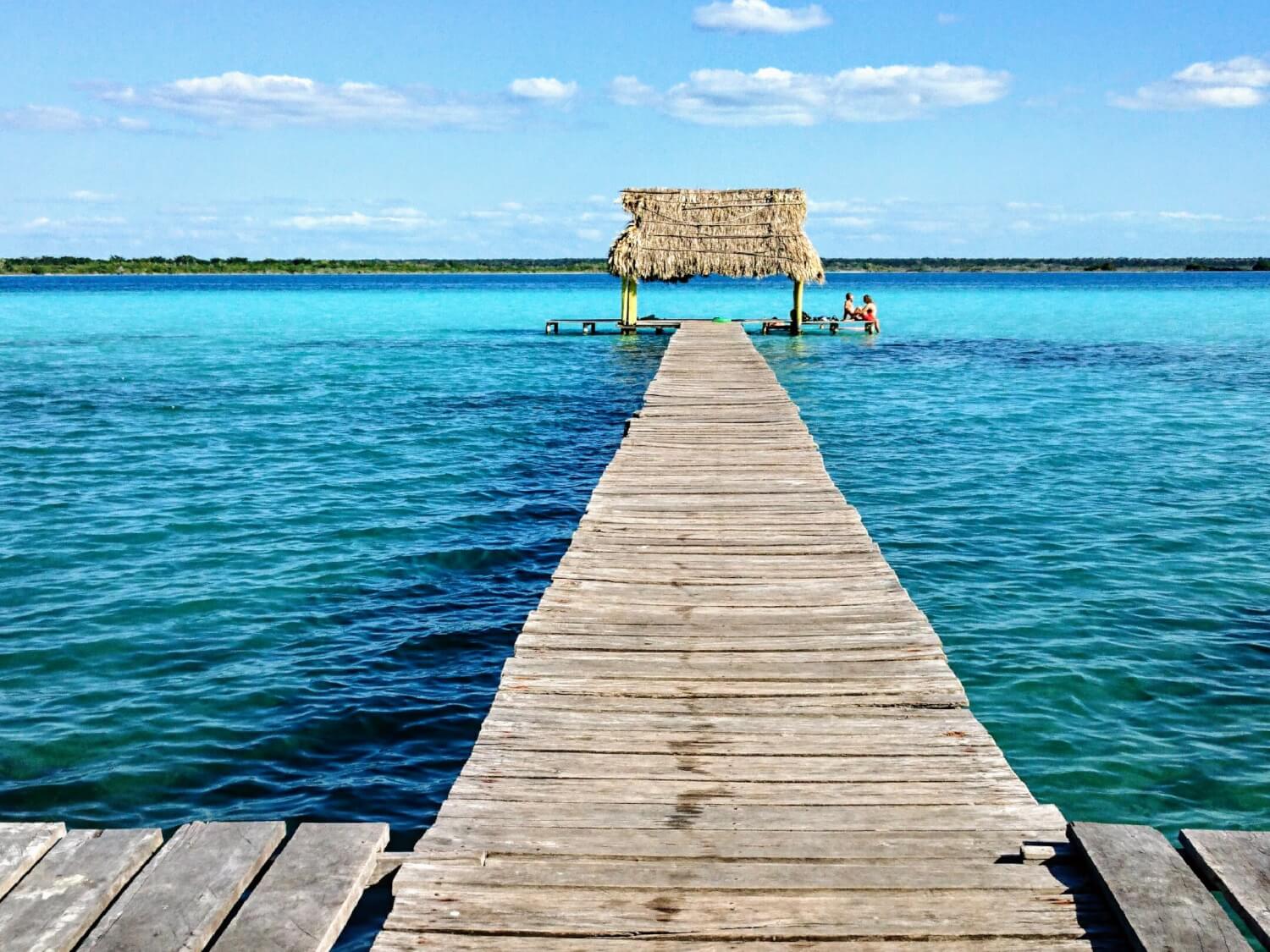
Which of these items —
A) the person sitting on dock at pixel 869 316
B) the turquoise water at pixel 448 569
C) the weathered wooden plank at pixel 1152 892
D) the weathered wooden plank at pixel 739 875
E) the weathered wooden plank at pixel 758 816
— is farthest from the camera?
the person sitting on dock at pixel 869 316

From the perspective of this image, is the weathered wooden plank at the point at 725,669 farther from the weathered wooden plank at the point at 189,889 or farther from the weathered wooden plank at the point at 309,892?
the weathered wooden plank at the point at 189,889

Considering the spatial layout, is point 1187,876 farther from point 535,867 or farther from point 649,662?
point 649,662

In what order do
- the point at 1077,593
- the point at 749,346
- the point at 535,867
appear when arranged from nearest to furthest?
the point at 535,867 → the point at 1077,593 → the point at 749,346

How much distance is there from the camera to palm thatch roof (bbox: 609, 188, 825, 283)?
1272 inches

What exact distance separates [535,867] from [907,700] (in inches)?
74.1

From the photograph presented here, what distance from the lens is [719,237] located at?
107 feet

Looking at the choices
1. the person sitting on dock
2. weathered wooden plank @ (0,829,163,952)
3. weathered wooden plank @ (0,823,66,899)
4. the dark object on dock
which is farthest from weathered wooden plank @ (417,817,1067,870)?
the person sitting on dock

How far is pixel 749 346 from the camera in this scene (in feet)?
74.2

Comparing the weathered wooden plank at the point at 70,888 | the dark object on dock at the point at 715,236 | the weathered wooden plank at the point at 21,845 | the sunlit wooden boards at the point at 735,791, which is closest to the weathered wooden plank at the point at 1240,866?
the sunlit wooden boards at the point at 735,791

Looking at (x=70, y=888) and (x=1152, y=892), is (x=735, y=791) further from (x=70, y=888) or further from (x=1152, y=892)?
(x=70, y=888)

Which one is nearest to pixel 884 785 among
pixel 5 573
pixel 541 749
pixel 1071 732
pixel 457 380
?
pixel 541 749

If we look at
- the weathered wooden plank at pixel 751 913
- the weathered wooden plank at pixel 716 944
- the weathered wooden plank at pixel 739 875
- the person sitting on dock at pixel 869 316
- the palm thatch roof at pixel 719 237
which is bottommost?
the weathered wooden plank at pixel 716 944

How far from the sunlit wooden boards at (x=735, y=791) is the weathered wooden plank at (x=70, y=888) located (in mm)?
848

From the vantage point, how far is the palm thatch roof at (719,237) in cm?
3231
